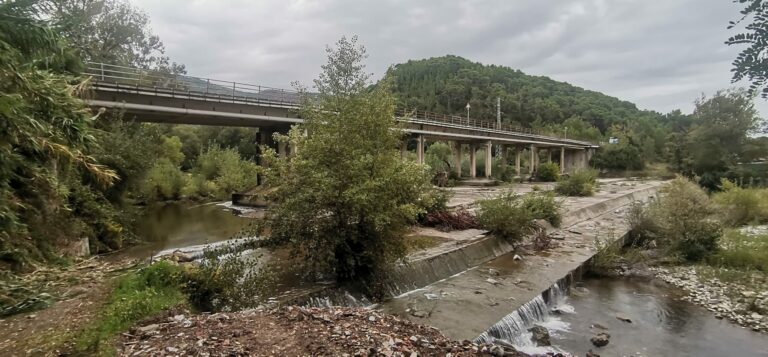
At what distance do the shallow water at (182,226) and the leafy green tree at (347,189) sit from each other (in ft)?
12.1

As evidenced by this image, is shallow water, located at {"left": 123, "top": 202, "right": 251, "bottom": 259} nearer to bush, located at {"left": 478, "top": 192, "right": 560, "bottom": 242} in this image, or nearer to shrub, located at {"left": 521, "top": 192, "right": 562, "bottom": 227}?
bush, located at {"left": 478, "top": 192, "right": 560, "bottom": 242}

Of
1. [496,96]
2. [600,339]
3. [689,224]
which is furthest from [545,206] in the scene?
[496,96]

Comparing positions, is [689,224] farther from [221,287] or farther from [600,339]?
[221,287]

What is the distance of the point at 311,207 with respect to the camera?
9375mm

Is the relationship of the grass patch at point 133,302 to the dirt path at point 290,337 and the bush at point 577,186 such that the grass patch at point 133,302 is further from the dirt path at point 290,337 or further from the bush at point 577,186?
the bush at point 577,186

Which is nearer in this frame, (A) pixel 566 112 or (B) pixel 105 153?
(B) pixel 105 153

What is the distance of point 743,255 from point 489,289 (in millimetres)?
8982

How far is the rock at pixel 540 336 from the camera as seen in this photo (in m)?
8.71

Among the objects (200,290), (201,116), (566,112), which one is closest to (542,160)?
(566,112)

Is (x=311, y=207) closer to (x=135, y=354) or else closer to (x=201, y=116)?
(x=135, y=354)

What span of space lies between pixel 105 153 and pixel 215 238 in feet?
16.2

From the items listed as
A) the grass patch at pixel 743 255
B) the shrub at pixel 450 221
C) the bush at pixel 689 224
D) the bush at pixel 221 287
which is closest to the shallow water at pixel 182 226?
the bush at pixel 221 287

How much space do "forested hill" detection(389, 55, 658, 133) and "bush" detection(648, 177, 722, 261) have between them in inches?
3305

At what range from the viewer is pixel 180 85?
942 inches
